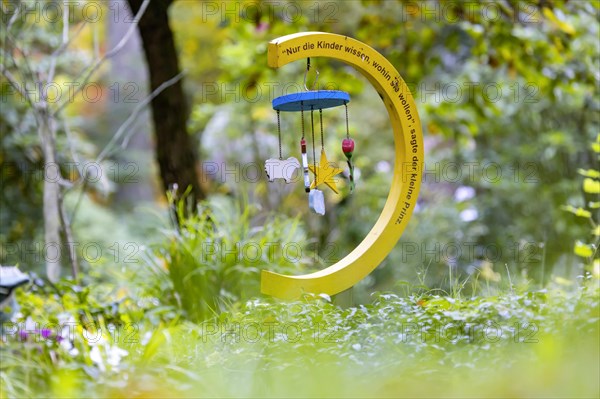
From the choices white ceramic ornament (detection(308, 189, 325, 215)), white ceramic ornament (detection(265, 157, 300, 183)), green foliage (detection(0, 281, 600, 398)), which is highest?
white ceramic ornament (detection(265, 157, 300, 183))

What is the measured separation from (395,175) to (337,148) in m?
3.93

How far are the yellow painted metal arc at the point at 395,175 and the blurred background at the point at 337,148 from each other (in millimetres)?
877

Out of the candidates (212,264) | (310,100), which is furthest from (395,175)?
(212,264)

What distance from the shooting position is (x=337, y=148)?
7.20 meters

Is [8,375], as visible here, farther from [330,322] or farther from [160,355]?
[330,322]

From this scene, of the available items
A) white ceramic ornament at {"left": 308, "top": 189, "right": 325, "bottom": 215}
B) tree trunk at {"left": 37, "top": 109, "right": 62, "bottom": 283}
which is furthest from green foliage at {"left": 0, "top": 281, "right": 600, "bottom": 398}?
tree trunk at {"left": 37, "top": 109, "right": 62, "bottom": 283}

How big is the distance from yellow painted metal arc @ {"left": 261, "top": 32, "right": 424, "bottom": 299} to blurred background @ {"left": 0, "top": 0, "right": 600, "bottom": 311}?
88 centimetres

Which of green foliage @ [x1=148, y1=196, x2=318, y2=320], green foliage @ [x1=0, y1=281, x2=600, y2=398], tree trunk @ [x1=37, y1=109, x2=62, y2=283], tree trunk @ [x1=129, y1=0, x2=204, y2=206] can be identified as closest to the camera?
green foliage @ [x1=0, y1=281, x2=600, y2=398]

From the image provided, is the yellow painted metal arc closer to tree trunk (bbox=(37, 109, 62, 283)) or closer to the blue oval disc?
the blue oval disc

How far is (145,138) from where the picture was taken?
12266 mm

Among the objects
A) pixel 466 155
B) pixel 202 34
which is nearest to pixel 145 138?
pixel 202 34

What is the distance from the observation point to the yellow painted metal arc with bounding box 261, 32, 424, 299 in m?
2.98

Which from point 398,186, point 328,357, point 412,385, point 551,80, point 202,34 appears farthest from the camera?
point 202,34

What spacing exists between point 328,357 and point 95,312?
1.65m
